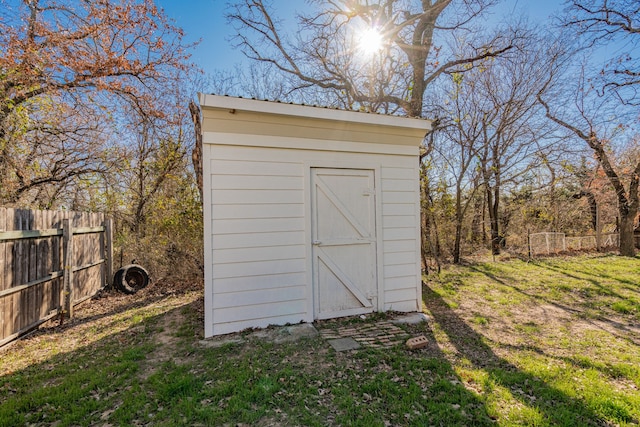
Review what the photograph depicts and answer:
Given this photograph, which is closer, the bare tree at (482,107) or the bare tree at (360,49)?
the bare tree at (360,49)

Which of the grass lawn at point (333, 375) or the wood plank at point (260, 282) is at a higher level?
the wood plank at point (260, 282)

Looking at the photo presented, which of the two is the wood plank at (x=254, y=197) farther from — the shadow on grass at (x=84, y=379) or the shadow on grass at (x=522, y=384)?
the shadow on grass at (x=522, y=384)

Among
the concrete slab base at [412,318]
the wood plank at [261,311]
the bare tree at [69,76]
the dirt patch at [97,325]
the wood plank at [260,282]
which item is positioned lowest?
the dirt patch at [97,325]

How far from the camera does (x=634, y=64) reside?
9.53 metres

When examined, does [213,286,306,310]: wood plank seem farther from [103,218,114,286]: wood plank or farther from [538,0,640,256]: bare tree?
[538,0,640,256]: bare tree

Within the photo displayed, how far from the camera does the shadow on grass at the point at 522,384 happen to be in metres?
2.28

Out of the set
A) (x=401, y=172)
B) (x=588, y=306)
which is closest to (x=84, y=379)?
(x=401, y=172)

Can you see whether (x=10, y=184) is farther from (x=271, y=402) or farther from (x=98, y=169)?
(x=271, y=402)

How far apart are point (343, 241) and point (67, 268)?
4420 mm

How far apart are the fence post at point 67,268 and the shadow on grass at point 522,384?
5.72 m

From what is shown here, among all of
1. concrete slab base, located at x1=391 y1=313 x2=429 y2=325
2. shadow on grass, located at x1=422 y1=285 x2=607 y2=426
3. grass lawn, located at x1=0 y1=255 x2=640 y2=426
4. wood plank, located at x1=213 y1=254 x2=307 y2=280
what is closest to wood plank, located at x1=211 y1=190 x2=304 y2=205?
wood plank, located at x1=213 y1=254 x2=307 y2=280

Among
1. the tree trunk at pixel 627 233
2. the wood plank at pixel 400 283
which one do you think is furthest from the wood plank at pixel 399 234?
the tree trunk at pixel 627 233

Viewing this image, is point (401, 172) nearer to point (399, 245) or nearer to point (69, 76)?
point (399, 245)

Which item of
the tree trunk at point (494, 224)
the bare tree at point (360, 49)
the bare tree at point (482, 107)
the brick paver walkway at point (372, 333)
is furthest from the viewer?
the tree trunk at point (494, 224)
